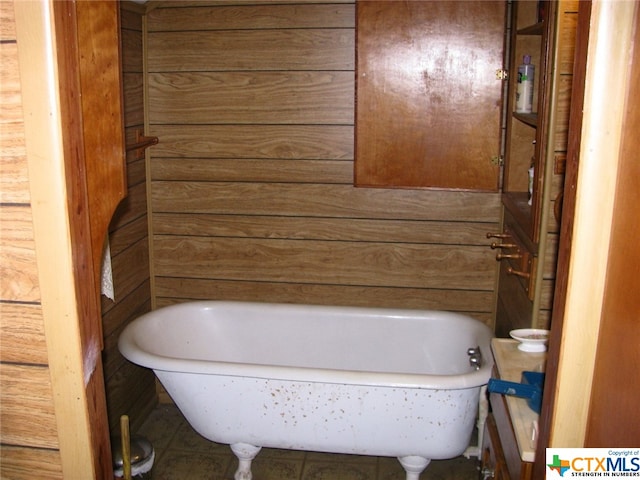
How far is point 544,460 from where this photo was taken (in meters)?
1.12

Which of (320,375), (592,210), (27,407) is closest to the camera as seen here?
(592,210)

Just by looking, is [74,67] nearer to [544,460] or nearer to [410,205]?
[544,460]

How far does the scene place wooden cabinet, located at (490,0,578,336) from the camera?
76.6 inches

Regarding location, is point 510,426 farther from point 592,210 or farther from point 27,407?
point 27,407

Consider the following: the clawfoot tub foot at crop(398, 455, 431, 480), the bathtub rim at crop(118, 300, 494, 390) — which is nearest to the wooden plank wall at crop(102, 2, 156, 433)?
the bathtub rim at crop(118, 300, 494, 390)

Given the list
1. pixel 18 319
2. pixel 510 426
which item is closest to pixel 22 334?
pixel 18 319

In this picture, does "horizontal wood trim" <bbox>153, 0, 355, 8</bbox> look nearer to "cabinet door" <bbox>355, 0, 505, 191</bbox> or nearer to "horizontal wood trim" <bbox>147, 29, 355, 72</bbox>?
"horizontal wood trim" <bbox>147, 29, 355, 72</bbox>

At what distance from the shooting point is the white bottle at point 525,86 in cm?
262

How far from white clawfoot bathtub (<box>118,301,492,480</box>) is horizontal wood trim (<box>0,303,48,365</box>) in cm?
117

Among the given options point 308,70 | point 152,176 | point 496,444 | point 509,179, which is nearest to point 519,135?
point 509,179

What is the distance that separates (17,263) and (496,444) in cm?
122

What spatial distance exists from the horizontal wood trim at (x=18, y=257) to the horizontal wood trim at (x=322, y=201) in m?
2.05

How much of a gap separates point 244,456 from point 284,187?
1.23 metres

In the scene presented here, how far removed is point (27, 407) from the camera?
121 centimetres
